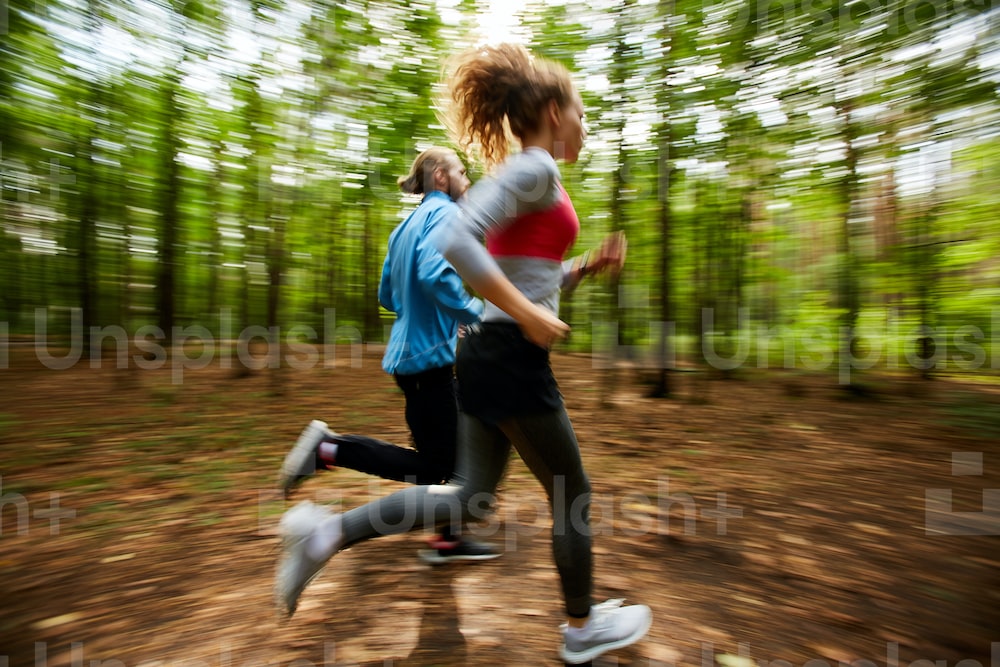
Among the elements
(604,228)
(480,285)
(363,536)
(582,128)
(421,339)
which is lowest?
(363,536)

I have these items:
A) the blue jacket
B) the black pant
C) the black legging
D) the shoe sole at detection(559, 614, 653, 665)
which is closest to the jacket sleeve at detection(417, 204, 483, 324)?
the blue jacket

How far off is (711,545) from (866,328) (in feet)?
19.3

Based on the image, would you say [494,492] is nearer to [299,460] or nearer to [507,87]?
[299,460]

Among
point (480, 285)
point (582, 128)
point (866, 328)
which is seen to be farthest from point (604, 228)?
point (480, 285)

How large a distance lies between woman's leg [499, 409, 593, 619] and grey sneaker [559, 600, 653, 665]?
10cm

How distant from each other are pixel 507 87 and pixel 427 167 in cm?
112

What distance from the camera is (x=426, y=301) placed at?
275 cm

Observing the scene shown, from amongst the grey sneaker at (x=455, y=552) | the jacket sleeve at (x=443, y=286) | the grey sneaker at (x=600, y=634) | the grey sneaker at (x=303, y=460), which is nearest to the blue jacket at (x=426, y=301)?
the jacket sleeve at (x=443, y=286)

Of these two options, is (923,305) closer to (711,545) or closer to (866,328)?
(866,328)

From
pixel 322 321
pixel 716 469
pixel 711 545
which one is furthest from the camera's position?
pixel 322 321

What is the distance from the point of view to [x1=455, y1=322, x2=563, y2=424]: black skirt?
177cm

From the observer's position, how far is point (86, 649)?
2172 mm

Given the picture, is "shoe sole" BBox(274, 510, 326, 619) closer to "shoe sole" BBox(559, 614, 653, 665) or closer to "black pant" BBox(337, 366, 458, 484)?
"black pant" BBox(337, 366, 458, 484)

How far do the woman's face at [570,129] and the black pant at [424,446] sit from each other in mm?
1279
